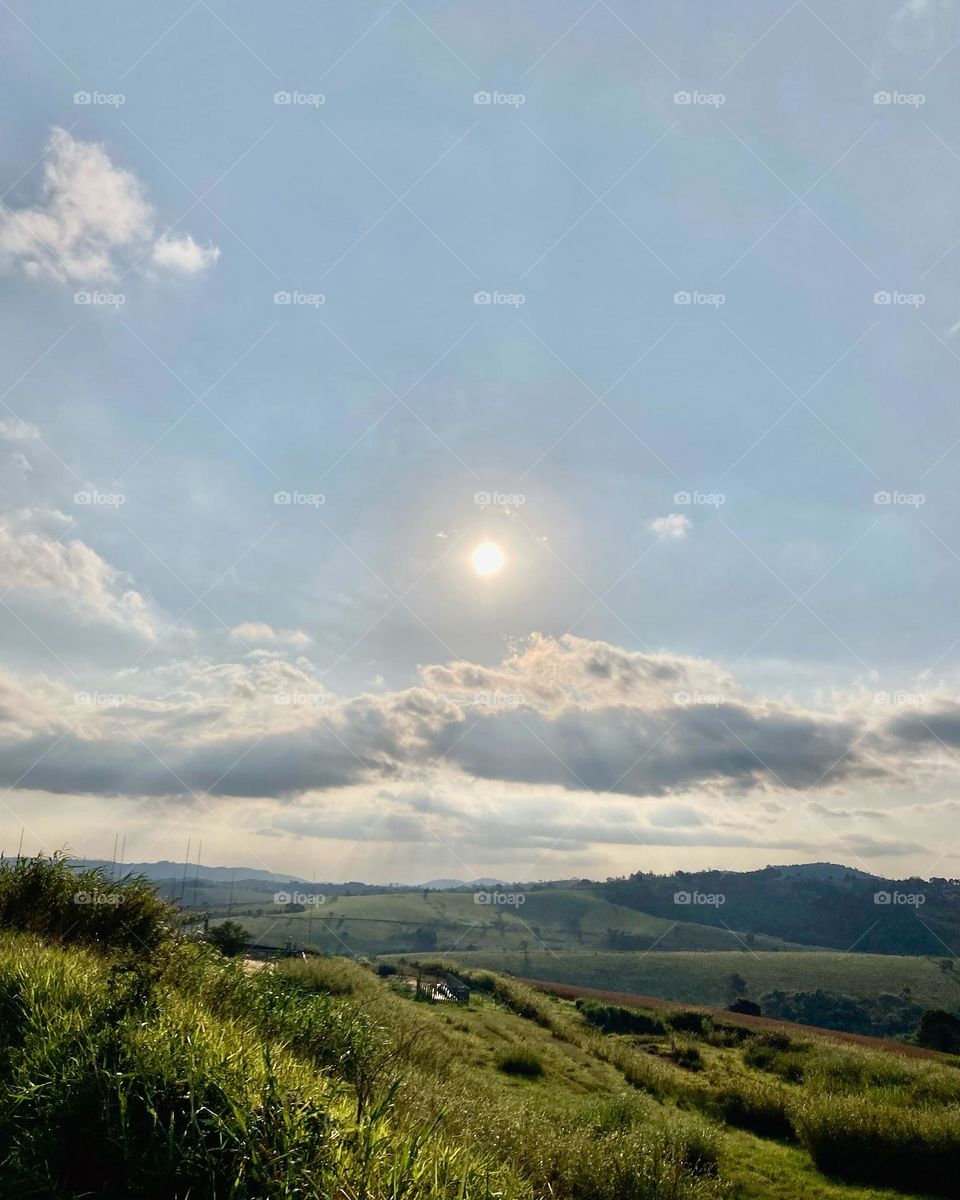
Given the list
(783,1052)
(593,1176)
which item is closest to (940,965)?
(783,1052)

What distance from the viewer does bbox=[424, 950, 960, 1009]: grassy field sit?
9269cm

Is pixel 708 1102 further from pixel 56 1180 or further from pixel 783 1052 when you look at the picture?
pixel 56 1180

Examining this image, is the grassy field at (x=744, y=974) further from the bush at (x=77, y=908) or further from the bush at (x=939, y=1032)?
the bush at (x=77, y=908)

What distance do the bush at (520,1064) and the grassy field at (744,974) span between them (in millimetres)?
85584

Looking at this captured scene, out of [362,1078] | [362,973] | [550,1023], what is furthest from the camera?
[550,1023]

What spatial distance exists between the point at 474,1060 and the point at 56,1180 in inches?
558

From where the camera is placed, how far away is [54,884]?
1720 centimetres

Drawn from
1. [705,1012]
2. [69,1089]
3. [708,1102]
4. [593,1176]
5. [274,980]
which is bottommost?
[705,1012]

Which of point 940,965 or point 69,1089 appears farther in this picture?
point 940,965

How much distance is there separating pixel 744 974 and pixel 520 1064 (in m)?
97.1

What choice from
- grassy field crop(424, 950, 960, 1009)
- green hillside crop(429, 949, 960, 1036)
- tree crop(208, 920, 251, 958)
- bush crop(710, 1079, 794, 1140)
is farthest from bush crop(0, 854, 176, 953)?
grassy field crop(424, 950, 960, 1009)

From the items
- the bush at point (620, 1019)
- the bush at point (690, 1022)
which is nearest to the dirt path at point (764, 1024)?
the bush at point (690, 1022)

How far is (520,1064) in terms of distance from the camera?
19.8 metres

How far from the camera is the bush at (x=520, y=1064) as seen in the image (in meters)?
19.4
